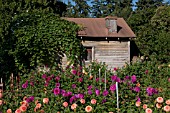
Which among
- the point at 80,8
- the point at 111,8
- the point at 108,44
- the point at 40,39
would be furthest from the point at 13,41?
the point at 111,8

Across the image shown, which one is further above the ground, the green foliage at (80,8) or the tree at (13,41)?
the green foliage at (80,8)

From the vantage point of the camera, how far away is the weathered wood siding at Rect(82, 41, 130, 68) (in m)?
14.8

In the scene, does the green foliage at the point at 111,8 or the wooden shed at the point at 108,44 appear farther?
the green foliage at the point at 111,8

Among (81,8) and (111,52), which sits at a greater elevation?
(81,8)

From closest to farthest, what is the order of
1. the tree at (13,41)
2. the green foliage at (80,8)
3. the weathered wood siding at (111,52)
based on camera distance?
the tree at (13,41), the weathered wood siding at (111,52), the green foliage at (80,8)

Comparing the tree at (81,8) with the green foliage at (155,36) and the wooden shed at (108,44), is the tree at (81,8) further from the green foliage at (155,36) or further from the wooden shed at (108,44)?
the wooden shed at (108,44)

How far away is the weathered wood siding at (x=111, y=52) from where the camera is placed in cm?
1478

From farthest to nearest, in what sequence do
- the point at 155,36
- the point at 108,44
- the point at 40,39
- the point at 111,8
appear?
the point at 111,8 → the point at 155,36 → the point at 108,44 → the point at 40,39

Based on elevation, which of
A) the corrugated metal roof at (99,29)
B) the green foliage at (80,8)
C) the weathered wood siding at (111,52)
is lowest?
the weathered wood siding at (111,52)

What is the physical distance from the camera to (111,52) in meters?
15.0

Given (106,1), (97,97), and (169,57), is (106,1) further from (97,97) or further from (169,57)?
(97,97)

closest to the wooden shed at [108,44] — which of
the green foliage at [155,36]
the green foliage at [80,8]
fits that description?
the green foliage at [155,36]

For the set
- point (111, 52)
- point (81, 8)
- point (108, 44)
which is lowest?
point (111, 52)

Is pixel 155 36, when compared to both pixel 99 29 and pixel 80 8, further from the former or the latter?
pixel 80 8
